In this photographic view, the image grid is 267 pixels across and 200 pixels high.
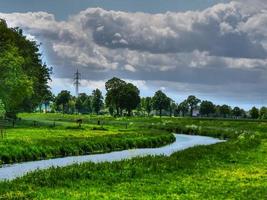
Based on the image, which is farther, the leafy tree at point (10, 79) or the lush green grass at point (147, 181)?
the leafy tree at point (10, 79)

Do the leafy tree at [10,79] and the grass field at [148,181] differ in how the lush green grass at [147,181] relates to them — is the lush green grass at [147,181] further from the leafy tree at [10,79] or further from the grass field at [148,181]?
the leafy tree at [10,79]

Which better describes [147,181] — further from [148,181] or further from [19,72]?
[19,72]

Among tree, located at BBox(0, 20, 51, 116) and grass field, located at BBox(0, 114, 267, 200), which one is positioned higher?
tree, located at BBox(0, 20, 51, 116)

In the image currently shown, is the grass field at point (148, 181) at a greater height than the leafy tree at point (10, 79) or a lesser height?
lesser

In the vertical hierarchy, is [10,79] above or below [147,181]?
above

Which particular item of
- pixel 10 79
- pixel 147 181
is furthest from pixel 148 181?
pixel 10 79

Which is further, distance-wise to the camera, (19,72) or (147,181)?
(19,72)

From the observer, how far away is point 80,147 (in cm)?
6222

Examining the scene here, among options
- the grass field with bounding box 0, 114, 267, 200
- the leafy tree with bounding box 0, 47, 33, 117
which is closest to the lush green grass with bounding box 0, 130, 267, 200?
the grass field with bounding box 0, 114, 267, 200

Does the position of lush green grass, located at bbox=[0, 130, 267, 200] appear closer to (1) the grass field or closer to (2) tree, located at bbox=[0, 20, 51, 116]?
(1) the grass field

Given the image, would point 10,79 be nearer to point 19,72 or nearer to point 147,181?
point 19,72

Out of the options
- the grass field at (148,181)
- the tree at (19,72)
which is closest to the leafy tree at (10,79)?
the tree at (19,72)

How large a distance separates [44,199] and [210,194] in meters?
8.49

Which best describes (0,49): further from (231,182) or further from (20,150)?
(231,182)
